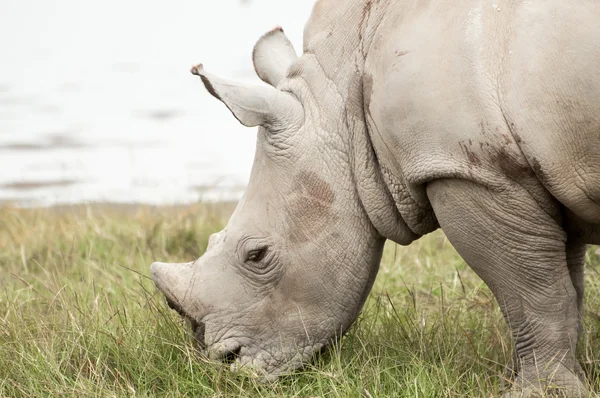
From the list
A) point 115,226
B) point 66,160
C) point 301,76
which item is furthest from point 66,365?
point 66,160

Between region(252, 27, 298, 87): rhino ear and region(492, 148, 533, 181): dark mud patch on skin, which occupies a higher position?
region(252, 27, 298, 87): rhino ear

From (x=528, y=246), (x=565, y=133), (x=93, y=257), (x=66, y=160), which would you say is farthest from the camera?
(x=66, y=160)

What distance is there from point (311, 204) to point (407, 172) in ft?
1.67

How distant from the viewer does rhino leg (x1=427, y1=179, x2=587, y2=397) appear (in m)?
4.01

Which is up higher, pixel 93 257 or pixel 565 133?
pixel 565 133

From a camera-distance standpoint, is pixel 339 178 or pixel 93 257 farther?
pixel 93 257

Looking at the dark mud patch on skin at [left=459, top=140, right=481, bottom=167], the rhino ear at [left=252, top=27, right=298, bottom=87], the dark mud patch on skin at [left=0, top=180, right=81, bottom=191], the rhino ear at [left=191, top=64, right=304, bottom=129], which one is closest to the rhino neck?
the rhino ear at [left=191, top=64, right=304, bottom=129]

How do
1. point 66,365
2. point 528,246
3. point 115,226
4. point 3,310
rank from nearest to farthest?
1. point 528,246
2. point 66,365
3. point 3,310
4. point 115,226

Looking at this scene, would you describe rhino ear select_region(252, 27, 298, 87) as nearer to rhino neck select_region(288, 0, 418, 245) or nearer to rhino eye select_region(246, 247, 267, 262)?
rhino neck select_region(288, 0, 418, 245)

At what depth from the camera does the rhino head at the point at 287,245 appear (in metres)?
4.47

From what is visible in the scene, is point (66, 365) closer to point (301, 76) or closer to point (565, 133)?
point (301, 76)

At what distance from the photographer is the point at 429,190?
4176 mm

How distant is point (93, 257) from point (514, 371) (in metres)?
3.30

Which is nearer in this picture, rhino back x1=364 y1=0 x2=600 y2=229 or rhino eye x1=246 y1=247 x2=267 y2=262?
rhino back x1=364 y1=0 x2=600 y2=229
